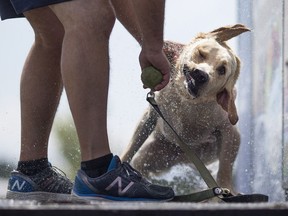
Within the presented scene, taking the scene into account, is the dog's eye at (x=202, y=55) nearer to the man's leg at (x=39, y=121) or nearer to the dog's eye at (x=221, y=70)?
the dog's eye at (x=221, y=70)

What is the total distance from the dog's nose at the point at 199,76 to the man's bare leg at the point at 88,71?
271 cm

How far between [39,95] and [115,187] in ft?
2.76

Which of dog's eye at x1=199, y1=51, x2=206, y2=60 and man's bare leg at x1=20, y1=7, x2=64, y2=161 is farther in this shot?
dog's eye at x1=199, y1=51, x2=206, y2=60

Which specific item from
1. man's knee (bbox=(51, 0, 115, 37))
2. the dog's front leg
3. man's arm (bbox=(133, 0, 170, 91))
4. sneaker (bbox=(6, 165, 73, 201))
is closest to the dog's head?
the dog's front leg

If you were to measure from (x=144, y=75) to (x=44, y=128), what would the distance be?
2.18 feet

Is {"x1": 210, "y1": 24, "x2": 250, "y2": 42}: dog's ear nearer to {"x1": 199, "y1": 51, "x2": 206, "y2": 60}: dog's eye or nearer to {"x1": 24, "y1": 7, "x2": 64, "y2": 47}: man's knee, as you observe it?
{"x1": 199, "y1": 51, "x2": 206, "y2": 60}: dog's eye

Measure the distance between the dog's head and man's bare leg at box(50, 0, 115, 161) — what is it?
261 cm

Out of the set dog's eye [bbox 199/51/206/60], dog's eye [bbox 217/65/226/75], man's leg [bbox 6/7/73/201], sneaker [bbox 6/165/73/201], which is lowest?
sneaker [bbox 6/165/73/201]

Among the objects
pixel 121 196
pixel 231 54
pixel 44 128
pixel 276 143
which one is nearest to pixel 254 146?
pixel 276 143

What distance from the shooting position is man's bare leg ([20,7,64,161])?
12.6 feet

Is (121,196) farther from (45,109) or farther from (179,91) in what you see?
(179,91)

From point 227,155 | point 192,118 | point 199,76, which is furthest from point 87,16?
point 192,118

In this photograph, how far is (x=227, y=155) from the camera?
6098 mm

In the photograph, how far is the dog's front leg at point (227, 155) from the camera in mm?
6031
